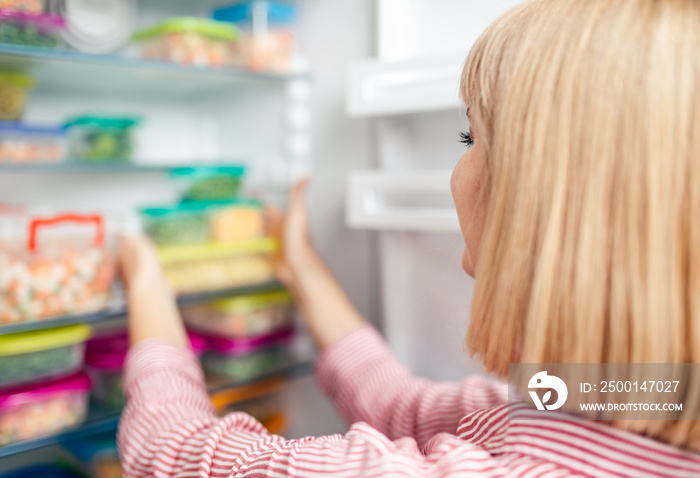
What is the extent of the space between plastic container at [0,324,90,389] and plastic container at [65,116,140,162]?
30 cm

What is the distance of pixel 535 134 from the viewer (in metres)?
0.49

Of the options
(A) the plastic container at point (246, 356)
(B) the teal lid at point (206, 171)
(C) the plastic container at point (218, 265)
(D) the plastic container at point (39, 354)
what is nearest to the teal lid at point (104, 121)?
(B) the teal lid at point (206, 171)

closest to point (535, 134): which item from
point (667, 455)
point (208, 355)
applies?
point (667, 455)

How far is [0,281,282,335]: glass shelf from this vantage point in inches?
36.1

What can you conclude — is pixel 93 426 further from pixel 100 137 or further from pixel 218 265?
pixel 100 137

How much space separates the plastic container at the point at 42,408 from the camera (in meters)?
0.92

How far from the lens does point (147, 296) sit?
100cm

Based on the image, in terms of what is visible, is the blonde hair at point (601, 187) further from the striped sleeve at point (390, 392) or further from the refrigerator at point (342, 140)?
the refrigerator at point (342, 140)

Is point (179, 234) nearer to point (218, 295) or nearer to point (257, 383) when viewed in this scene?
point (218, 295)

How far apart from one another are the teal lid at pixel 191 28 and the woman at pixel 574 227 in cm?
69

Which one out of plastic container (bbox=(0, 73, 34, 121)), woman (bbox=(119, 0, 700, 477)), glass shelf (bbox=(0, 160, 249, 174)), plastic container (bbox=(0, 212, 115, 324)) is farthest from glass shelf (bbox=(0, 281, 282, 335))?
woman (bbox=(119, 0, 700, 477))

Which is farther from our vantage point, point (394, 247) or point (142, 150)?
point (142, 150)

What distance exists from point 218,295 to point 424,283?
39cm

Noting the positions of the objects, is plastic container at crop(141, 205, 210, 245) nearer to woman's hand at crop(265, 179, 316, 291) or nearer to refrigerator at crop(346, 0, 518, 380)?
woman's hand at crop(265, 179, 316, 291)
